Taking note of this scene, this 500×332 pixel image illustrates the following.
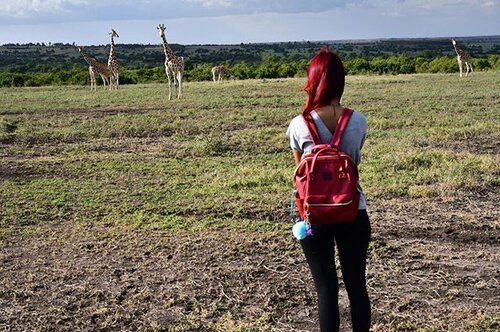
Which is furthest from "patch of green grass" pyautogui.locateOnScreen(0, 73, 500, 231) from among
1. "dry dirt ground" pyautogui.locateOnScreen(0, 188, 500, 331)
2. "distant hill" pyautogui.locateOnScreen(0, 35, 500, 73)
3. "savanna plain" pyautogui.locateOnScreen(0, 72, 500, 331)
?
"distant hill" pyautogui.locateOnScreen(0, 35, 500, 73)

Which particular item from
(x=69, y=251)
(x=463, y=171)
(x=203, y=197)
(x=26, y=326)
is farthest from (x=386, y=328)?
(x=463, y=171)

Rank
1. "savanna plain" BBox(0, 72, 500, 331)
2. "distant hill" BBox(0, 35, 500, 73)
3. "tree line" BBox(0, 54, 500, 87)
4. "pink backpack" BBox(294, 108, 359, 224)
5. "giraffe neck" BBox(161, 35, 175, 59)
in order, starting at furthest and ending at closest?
1. "distant hill" BBox(0, 35, 500, 73)
2. "tree line" BBox(0, 54, 500, 87)
3. "giraffe neck" BBox(161, 35, 175, 59)
4. "savanna plain" BBox(0, 72, 500, 331)
5. "pink backpack" BBox(294, 108, 359, 224)

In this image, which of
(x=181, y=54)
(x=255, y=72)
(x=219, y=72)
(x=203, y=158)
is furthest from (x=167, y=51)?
(x=181, y=54)

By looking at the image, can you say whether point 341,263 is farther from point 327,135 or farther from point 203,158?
point 203,158

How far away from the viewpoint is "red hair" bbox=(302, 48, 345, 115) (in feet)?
9.66

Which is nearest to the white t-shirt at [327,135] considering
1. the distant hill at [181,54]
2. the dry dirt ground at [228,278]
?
the dry dirt ground at [228,278]

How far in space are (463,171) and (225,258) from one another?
3.66 meters

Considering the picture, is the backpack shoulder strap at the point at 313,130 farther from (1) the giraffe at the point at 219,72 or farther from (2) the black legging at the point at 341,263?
(1) the giraffe at the point at 219,72

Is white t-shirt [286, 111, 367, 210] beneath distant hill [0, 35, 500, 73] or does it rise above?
above

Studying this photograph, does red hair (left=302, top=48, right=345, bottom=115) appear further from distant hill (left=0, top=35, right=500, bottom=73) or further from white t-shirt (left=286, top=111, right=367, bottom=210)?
distant hill (left=0, top=35, right=500, bottom=73)

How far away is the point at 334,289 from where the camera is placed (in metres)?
3.17

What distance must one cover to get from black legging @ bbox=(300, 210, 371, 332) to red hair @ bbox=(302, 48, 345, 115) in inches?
21.2

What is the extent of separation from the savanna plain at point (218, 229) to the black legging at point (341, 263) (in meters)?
0.75

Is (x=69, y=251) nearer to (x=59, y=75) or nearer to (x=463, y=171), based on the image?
(x=463, y=171)
